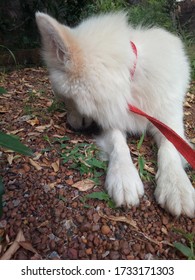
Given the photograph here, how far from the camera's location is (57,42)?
1.63m

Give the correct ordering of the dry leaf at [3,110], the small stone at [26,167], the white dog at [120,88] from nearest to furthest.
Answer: the white dog at [120,88] → the small stone at [26,167] → the dry leaf at [3,110]

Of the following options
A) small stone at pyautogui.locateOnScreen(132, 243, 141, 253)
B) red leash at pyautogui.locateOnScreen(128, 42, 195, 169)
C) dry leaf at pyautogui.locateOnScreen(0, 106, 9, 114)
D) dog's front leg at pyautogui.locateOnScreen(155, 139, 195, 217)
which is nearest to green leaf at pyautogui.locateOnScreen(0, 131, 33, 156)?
small stone at pyautogui.locateOnScreen(132, 243, 141, 253)

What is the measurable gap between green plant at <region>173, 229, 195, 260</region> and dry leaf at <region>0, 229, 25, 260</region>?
688 millimetres

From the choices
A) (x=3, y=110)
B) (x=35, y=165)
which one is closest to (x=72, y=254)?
(x=35, y=165)

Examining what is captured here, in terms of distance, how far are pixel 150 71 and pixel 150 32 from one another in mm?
458

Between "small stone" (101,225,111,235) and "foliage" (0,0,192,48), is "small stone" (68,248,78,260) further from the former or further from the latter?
"foliage" (0,0,192,48)

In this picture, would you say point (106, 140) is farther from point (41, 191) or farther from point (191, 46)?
point (191, 46)

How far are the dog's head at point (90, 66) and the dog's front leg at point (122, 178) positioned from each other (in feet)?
0.75

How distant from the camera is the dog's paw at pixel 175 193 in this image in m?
1.40

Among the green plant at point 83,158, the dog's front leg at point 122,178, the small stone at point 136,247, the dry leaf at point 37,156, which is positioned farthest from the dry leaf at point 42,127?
the small stone at point 136,247

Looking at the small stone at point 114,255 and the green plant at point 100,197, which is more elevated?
the small stone at point 114,255

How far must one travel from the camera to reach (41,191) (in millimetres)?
1520

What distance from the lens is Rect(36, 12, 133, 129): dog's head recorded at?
1666 millimetres

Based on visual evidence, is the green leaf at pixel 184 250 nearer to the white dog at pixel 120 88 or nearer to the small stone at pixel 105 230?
the white dog at pixel 120 88
